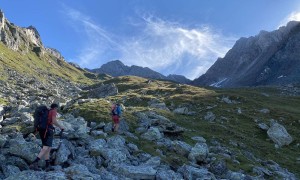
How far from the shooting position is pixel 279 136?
46.2 meters

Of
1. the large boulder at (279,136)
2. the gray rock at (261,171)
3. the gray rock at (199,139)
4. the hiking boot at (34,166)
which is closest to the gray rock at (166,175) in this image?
the hiking boot at (34,166)

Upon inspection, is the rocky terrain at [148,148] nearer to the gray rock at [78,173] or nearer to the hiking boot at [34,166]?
the gray rock at [78,173]

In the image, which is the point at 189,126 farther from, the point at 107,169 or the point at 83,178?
the point at 83,178

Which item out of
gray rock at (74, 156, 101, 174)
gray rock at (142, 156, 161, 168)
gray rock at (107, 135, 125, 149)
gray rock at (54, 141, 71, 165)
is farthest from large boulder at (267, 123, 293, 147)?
gray rock at (54, 141, 71, 165)

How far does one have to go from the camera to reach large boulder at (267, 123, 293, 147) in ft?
149

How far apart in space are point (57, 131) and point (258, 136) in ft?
96.0

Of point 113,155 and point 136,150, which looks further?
point 136,150

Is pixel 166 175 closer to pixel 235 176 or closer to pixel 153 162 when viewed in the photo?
pixel 153 162

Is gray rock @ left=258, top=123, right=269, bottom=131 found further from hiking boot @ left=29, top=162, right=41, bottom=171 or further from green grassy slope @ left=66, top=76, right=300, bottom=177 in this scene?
hiking boot @ left=29, top=162, right=41, bottom=171

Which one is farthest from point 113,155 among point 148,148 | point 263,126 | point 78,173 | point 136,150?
point 263,126

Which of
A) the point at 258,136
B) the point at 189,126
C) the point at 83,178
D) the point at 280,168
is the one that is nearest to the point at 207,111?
the point at 258,136

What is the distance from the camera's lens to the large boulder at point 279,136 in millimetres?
45409

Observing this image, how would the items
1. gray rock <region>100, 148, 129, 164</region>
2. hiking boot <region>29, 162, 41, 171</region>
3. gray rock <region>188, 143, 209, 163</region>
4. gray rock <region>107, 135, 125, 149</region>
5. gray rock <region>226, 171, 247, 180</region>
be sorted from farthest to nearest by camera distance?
gray rock <region>188, 143, 209, 163</region> → gray rock <region>107, 135, 125, 149</region> → gray rock <region>226, 171, 247, 180</region> → gray rock <region>100, 148, 129, 164</region> → hiking boot <region>29, 162, 41, 171</region>

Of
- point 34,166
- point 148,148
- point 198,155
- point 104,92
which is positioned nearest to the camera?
point 34,166
